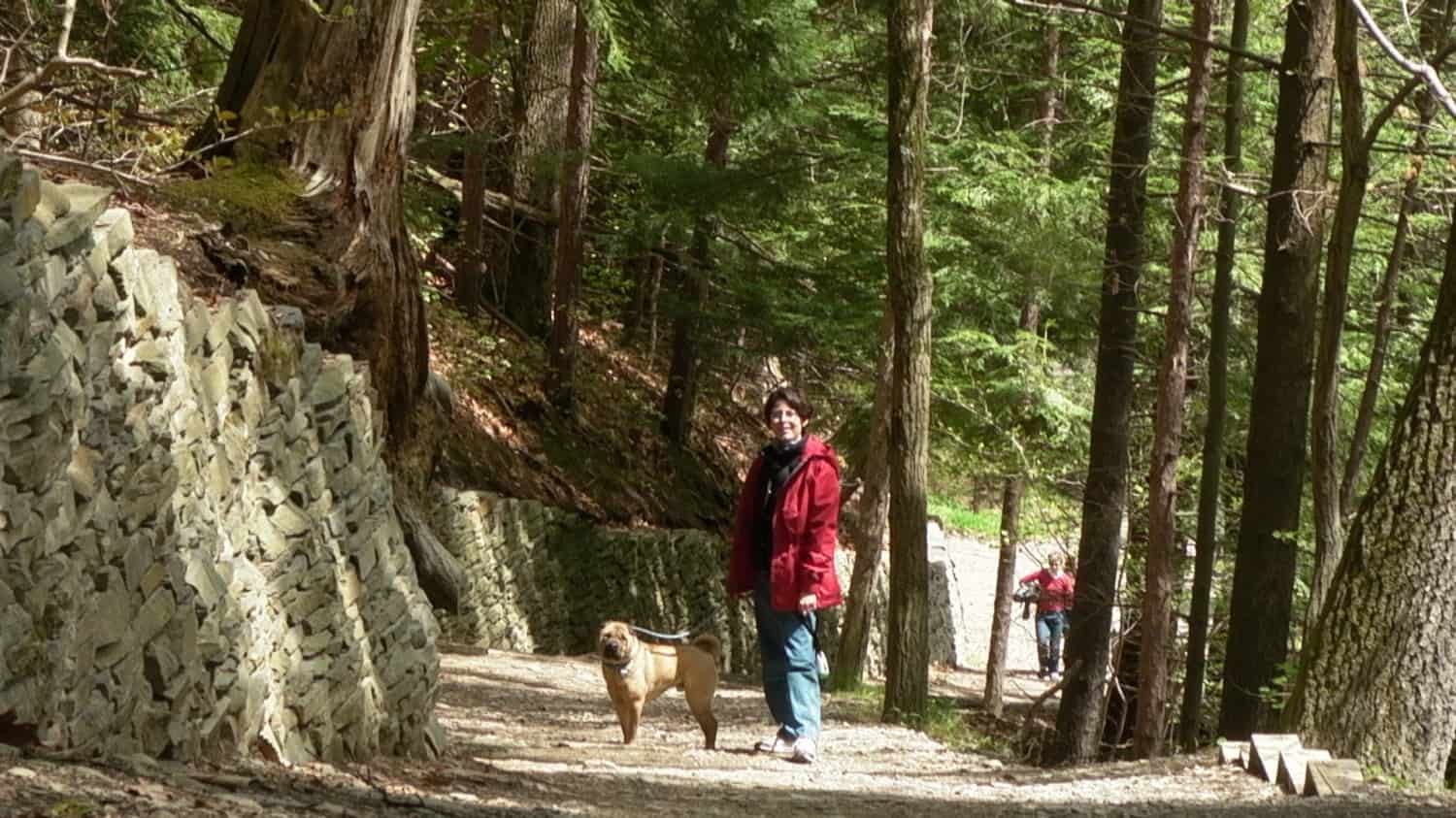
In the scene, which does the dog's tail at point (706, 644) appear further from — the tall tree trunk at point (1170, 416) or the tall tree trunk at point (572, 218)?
the tall tree trunk at point (572, 218)

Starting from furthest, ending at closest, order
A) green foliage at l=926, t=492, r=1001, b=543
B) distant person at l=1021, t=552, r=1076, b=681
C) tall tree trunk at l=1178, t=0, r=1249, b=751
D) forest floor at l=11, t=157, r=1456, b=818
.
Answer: green foliage at l=926, t=492, r=1001, b=543
distant person at l=1021, t=552, r=1076, b=681
tall tree trunk at l=1178, t=0, r=1249, b=751
forest floor at l=11, t=157, r=1456, b=818

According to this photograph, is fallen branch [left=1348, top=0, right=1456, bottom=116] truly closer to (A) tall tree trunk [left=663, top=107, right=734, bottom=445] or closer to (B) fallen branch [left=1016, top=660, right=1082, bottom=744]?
(B) fallen branch [left=1016, top=660, right=1082, bottom=744]

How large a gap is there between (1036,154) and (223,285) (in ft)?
47.2

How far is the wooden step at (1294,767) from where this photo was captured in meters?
8.14

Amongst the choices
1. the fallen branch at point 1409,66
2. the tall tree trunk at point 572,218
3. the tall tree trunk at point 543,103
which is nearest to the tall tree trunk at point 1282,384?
the fallen branch at point 1409,66

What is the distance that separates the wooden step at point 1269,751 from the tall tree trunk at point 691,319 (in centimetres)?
1197

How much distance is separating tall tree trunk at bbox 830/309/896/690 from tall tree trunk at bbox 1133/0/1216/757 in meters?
2.70

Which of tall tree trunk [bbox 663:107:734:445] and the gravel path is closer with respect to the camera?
the gravel path

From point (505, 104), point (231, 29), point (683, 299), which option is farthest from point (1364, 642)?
point (505, 104)

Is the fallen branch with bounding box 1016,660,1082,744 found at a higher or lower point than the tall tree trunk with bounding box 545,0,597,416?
lower

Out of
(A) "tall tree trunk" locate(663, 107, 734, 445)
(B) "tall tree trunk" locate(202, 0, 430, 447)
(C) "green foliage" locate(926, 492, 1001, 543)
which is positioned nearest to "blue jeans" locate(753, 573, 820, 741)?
(B) "tall tree trunk" locate(202, 0, 430, 447)

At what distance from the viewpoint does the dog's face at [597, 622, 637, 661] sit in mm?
9844

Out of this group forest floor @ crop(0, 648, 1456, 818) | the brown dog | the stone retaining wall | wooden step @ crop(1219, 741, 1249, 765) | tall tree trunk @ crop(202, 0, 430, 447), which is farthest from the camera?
tall tree trunk @ crop(202, 0, 430, 447)

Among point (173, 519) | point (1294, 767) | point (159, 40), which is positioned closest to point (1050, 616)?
point (159, 40)
